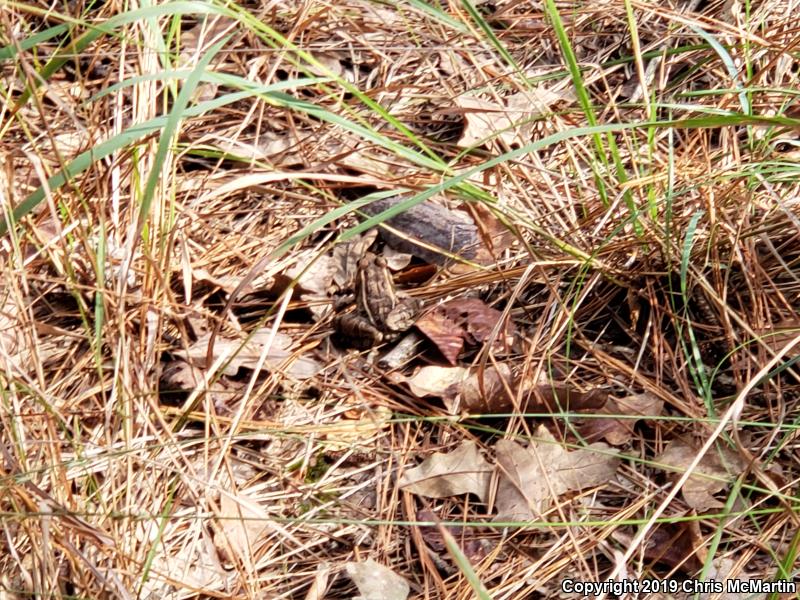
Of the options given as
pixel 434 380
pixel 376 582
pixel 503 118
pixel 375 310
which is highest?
pixel 503 118

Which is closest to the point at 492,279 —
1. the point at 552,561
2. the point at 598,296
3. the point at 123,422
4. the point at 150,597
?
the point at 598,296

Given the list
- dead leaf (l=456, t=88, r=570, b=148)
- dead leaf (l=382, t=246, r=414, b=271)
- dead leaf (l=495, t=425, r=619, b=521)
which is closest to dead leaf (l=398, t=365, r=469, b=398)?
dead leaf (l=495, t=425, r=619, b=521)

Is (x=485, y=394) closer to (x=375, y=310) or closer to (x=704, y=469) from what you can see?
(x=375, y=310)

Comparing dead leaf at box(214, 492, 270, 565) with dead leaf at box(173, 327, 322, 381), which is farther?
dead leaf at box(173, 327, 322, 381)

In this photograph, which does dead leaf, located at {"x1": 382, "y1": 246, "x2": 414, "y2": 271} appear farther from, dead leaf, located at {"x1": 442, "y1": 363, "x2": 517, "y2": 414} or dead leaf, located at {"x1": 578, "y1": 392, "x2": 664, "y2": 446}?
dead leaf, located at {"x1": 578, "y1": 392, "x2": 664, "y2": 446}

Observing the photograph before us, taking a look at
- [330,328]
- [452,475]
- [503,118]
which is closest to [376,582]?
[452,475]
